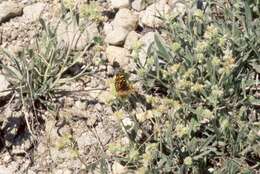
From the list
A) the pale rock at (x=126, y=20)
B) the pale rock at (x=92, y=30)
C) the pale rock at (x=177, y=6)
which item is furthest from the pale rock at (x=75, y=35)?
the pale rock at (x=177, y=6)

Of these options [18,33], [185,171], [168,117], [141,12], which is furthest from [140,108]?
[18,33]

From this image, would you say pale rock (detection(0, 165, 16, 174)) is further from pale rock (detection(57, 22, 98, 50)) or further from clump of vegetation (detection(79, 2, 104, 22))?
clump of vegetation (detection(79, 2, 104, 22))

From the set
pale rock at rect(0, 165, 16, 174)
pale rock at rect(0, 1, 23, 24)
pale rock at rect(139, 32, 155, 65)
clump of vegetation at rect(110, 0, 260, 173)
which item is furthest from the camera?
pale rock at rect(0, 1, 23, 24)

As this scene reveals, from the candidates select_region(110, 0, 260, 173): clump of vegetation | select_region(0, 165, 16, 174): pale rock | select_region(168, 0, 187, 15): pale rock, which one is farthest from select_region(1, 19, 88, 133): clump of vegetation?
select_region(168, 0, 187, 15): pale rock

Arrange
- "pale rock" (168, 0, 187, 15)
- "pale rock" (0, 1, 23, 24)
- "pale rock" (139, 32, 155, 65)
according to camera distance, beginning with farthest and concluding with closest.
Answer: "pale rock" (0, 1, 23, 24) → "pale rock" (168, 0, 187, 15) → "pale rock" (139, 32, 155, 65)

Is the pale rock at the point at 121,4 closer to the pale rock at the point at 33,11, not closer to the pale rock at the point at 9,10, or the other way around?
the pale rock at the point at 33,11
